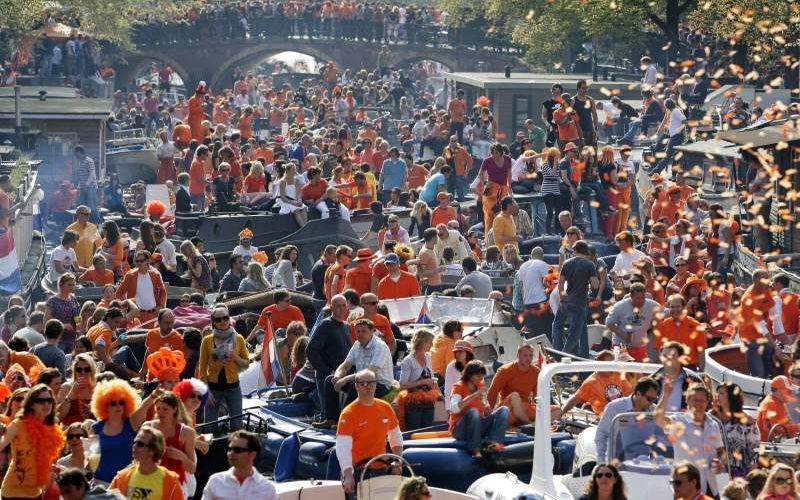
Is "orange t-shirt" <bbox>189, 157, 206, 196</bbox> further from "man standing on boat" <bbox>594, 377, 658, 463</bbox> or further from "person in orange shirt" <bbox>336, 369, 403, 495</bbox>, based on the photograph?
"man standing on boat" <bbox>594, 377, 658, 463</bbox>

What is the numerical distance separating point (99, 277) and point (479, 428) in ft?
28.8

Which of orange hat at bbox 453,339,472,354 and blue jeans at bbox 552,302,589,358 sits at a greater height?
orange hat at bbox 453,339,472,354

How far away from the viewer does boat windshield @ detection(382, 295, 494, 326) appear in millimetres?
18891

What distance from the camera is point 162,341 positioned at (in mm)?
16594

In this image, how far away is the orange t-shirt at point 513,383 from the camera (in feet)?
49.9

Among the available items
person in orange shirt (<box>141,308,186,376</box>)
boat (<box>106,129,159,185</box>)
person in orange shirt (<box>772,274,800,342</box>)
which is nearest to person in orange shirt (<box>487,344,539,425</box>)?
person in orange shirt (<box>141,308,186,376</box>)

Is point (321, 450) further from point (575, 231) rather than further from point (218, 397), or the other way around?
point (575, 231)

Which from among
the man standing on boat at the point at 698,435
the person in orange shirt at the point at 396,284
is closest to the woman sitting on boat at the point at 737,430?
the man standing on boat at the point at 698,435

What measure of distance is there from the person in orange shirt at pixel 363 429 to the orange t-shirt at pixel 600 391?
105 inches

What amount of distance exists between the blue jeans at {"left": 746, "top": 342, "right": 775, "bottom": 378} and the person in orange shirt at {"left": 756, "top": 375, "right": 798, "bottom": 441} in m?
2.50

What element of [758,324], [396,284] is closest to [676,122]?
[396,284]

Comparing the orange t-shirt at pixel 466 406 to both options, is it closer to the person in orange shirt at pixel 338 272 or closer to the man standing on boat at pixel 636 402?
the man standing on boat at pixel 636 402

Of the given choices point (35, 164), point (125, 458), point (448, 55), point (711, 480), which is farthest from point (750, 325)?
point (448, 55)

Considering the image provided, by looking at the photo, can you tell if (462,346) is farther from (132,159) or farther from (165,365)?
(132,159)
